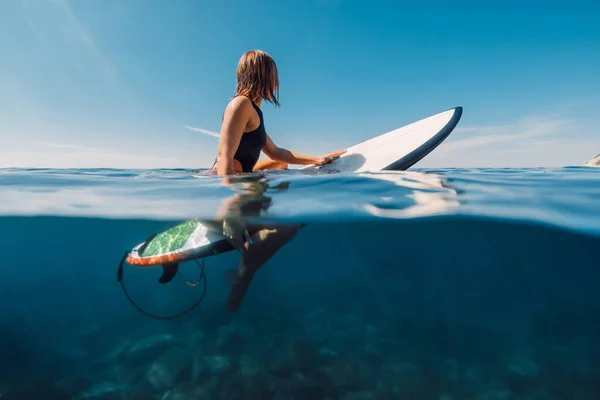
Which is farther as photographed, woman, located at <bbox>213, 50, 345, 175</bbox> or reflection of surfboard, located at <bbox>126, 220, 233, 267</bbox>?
woman, located at <bbox>213, 50, 345, 175</bbox>

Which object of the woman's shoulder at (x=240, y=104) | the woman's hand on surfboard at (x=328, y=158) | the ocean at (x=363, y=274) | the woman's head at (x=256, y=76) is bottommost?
the ocean at (x=363, y=274)

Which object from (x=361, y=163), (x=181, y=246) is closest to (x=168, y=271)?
(x=181, y=246)

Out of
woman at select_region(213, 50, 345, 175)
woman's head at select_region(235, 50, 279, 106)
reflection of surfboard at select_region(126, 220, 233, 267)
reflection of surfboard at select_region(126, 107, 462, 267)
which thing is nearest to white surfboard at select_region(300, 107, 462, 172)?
reflection of surfboard at select_region(126, 107, 462, 267)

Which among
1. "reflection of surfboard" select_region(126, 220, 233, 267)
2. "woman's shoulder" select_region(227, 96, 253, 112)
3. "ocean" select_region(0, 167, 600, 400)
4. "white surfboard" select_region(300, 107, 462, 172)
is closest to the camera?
"reflection of surfboard" select_region(126, 220, 233, 267)

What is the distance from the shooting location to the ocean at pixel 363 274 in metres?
5.06

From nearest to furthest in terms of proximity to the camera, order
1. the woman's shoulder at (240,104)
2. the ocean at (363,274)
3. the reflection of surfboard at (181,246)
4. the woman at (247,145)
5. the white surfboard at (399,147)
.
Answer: the reflection of surfboard at (181,246) < the woman at (247,145) < the woman's shoulder at (240,104) < the ocean at (363,274) < the white surfboard at (399,147)

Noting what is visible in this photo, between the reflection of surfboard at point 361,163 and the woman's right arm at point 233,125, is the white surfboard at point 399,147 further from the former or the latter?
the woman's right arm at point 233,125

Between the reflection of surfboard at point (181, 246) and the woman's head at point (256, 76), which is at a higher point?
the woman's head at point (256, 76)

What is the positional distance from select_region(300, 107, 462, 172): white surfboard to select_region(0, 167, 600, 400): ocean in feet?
1.22

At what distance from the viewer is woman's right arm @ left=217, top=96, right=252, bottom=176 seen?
4.54m

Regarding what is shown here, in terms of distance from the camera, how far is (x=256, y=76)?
4695 mm

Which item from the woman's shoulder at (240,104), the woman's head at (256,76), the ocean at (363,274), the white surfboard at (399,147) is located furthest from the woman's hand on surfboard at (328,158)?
the woman's shoulder at (240,104)

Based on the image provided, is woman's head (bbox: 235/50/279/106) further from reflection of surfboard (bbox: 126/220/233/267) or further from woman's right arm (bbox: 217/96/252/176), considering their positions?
reflection of surfboard (bbox: 126/220/233/267)

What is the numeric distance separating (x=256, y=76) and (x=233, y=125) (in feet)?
2.64
